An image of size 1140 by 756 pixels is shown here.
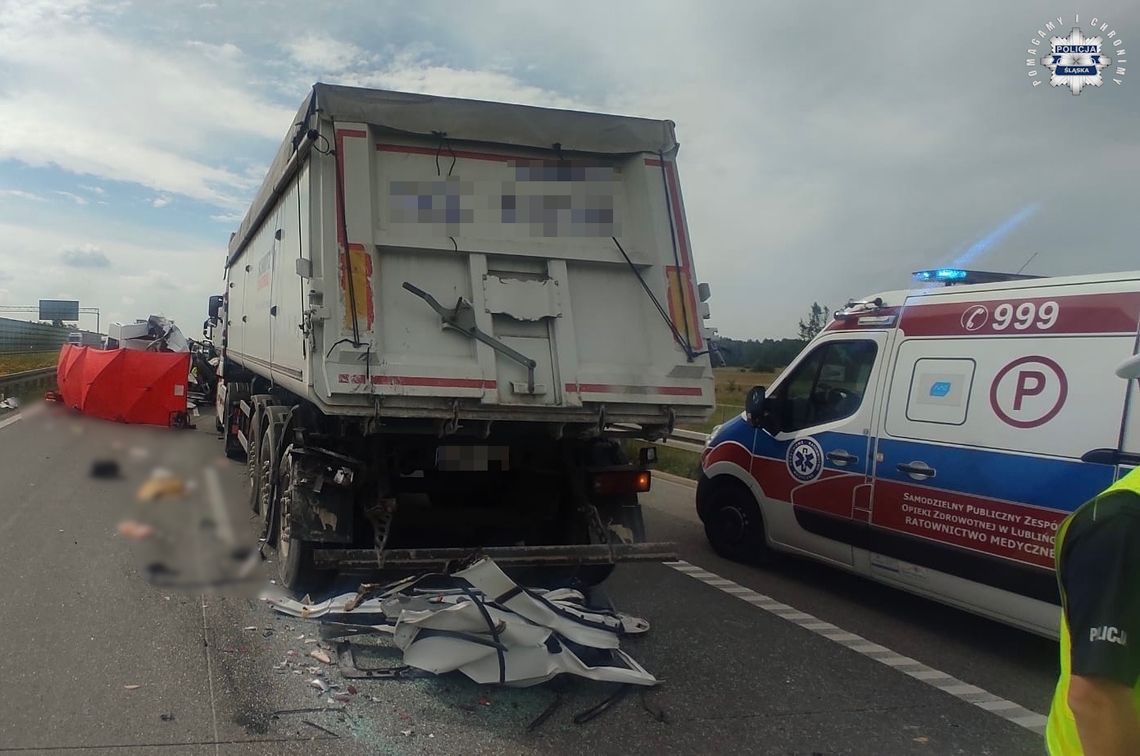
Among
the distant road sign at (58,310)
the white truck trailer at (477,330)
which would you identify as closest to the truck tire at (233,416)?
the white truck trailer at (477,330)

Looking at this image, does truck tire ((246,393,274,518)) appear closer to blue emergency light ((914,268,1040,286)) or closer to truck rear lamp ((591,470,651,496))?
truck rear lamp ((591,470,651,496))

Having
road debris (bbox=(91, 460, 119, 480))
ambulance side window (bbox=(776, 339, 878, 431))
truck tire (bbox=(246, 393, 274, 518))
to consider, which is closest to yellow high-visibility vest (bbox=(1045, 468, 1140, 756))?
ambulance side window (bbox=(776, 339, 878, 431))

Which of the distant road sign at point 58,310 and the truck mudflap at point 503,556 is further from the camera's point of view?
the distant road sign at point 58,310

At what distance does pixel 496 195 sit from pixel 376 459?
1792mm

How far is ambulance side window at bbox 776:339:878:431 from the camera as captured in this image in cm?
648

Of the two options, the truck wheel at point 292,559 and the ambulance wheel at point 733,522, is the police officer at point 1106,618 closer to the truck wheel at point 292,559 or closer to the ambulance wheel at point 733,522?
the truck wheel at point 292,559

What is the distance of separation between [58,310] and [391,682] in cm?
6979

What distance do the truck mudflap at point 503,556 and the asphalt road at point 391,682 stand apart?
492 mm

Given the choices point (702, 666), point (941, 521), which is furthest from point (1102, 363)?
point (702, 666)

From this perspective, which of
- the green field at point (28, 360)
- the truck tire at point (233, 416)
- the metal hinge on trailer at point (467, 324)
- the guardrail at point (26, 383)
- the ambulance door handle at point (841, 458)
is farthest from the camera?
the green field at point (28, 360)

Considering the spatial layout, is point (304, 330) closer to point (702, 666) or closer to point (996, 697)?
point (702, 666)

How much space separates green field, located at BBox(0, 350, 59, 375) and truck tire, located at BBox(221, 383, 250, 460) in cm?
2735

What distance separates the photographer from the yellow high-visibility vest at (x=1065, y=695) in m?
1.57

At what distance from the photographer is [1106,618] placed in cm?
154
